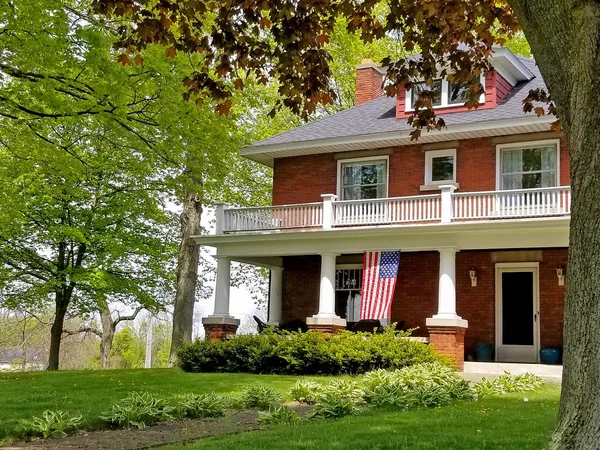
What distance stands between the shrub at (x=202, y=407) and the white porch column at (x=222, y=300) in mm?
10105

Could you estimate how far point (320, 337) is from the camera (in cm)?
1739

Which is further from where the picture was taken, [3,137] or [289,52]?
[3,137]

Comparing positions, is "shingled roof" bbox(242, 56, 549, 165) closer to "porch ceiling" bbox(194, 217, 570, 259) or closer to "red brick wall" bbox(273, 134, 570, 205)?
"red brick wall" bbox(273, 134, 570, 205)

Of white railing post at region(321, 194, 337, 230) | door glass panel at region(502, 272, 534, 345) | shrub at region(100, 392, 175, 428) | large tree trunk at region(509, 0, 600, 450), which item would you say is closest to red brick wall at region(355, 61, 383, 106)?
white railing post at region(321, 194, 337, 230)

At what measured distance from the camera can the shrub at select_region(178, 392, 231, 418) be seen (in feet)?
32.3

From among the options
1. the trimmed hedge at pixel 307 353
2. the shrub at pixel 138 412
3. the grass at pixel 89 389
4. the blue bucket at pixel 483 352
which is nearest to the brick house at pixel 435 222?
A: the blue bucket at pixel 483 352

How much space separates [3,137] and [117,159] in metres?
8.75

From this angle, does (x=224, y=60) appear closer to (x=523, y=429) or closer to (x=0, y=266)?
(x=523, y=429)

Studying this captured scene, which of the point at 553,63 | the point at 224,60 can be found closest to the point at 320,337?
the point at 224,60

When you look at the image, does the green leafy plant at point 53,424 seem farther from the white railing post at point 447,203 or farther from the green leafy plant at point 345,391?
the white railing post at point 447,203

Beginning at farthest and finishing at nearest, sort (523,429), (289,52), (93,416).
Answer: (93,416) < (289,52) < (523,429)

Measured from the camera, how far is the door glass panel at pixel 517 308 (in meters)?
19.3

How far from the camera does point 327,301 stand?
1925 centimetres

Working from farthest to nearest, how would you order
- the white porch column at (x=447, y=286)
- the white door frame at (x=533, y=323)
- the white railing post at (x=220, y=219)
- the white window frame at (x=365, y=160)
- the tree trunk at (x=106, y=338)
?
the tree trunk at (x=106, y=338) → the white window frame at (x=365, y=160) → the white railing post at (x=220, y=219) → the white door frame at (x=533, y=323) → the white porch column at (x=447, y=286)
